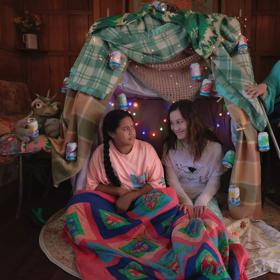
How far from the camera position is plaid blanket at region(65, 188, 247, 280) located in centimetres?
128

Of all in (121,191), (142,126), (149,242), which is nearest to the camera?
(149,242)

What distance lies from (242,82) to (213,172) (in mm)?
557

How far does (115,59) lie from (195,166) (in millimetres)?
814

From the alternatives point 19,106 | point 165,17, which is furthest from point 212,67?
point 19,106

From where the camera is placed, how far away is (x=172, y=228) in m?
1.53

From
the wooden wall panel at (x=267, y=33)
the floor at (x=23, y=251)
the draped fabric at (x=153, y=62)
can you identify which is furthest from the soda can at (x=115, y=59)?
the wooden wall panel at (x=267, y=33)

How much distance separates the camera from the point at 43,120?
7.10 ft

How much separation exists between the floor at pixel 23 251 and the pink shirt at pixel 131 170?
1.46 ft

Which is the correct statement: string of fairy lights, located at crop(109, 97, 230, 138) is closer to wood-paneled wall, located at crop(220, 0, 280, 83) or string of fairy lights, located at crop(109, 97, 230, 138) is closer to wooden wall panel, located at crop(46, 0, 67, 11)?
wood-paneled wall, located at crop(220, 0, 280, 83)

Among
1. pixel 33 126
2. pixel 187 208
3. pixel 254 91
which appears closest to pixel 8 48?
pixel 33 126

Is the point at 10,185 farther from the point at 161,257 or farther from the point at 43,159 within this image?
the point at 161,257

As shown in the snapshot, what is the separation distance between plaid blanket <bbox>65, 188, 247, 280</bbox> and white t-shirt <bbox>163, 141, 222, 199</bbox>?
1.01 ft

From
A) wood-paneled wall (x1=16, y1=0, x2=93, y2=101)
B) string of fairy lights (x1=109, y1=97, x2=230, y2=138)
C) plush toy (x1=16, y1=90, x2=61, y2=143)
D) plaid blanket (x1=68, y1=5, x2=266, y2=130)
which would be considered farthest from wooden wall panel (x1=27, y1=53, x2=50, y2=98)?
plaid blanket (x1=68, y1=5, x2=266, y2=130)

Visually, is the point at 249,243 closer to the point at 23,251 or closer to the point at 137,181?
the point at 137,181
